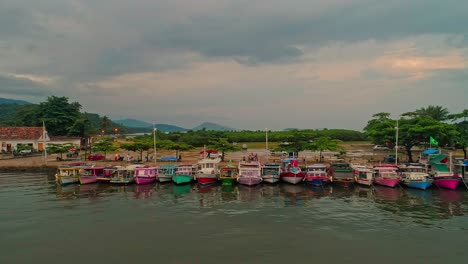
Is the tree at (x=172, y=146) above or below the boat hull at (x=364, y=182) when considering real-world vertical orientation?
above

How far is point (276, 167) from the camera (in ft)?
151

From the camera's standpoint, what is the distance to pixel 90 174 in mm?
45812

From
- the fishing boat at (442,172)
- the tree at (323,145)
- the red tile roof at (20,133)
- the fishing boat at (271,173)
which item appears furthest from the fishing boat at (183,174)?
the red tile roof at (20,133)

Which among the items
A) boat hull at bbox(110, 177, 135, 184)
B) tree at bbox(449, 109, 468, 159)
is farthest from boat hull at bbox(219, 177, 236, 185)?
tree at bbox(449, 109, 468, 159)

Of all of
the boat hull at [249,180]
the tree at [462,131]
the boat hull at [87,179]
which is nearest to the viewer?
the boat hull at [249,180]

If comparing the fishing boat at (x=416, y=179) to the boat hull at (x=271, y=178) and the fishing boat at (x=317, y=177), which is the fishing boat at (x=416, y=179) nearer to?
the fishing boat at (x=317, y=177)

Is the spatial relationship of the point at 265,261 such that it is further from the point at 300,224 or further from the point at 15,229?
the point at 15,229

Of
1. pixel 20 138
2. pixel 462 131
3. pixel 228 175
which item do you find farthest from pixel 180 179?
pixel 20 138

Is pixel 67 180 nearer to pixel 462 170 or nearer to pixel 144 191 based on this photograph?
pixel 144 191

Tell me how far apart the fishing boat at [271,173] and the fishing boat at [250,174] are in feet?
3.08

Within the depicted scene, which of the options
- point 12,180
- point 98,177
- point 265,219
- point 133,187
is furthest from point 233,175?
point 12,180

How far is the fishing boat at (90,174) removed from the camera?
146ft

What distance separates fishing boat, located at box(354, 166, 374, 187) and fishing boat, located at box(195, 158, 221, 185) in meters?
20.3

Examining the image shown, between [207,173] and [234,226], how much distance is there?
18.6m
